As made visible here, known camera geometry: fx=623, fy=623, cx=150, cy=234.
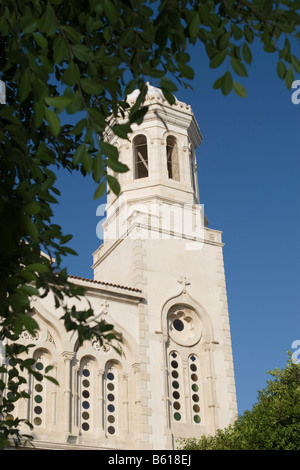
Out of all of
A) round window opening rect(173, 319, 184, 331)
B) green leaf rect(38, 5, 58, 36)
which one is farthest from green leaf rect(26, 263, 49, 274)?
round window opening rect(173, 319, 184, 331)

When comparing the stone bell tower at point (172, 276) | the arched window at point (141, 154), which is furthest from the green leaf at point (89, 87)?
the arched window at point (141, 154)

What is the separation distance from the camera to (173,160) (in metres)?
25.8

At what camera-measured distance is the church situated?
19.0m

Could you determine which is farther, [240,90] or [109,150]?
[109,150]

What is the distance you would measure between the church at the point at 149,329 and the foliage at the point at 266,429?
1.04 m

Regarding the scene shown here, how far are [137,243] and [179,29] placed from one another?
17341mm

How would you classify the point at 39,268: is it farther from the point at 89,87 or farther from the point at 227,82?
the point at 227,82

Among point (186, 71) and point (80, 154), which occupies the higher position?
point (186, 71)

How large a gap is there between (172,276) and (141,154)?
6.32 metres

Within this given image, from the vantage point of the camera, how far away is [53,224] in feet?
20.2

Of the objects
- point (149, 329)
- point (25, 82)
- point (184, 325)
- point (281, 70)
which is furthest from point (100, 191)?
point (184, 325)

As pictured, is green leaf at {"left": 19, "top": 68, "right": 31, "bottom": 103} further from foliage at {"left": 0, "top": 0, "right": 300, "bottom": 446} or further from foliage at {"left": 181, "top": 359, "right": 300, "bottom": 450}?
foliage at {"left": 181, "top": 359, "right": 300, "bottom": 450}
